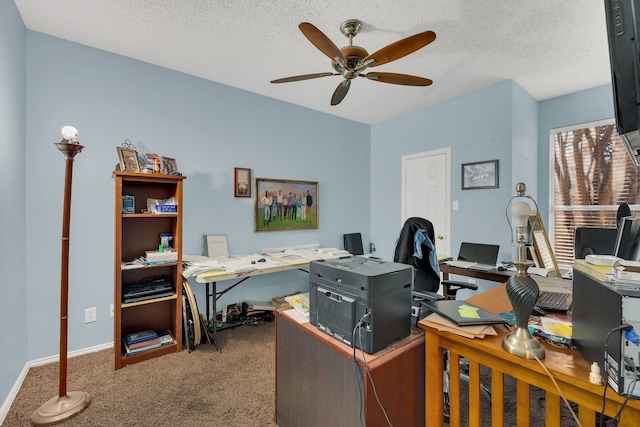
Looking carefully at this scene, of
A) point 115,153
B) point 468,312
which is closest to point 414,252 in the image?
point 468,312

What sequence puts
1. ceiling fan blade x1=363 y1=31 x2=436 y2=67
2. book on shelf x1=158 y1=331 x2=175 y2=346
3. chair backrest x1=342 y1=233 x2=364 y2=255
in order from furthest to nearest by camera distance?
chair backrest x1=342 y1=233 x2=364 y2=255, book on shelf x1=158 y1=331 x2=175 y2=346, ceiling fan blade x1=363 y1=31 x2=436 y2=67

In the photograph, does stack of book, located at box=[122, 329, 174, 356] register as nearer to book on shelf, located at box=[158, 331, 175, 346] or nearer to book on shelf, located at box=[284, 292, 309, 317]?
book on shelf, located at box=[158, 331, 175, 346]

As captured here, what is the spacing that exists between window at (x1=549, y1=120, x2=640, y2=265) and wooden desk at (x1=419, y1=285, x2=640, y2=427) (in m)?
3.08

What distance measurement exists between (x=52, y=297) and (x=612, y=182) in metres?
5.80

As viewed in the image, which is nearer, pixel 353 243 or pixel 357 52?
pixel 357 52

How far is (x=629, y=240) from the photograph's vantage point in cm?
142

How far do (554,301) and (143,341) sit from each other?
9.93 feet

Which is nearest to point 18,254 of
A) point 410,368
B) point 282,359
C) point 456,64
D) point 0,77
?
point 0,77

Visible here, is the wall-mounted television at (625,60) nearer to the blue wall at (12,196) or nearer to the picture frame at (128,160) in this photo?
the picture frame at (128,160)

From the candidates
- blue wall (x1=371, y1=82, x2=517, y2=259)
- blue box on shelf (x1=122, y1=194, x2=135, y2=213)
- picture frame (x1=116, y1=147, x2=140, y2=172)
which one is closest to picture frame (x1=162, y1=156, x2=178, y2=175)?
picture frame (x1=116, y1=147, x2=140, y2=172)

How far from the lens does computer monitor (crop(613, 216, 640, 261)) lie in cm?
140

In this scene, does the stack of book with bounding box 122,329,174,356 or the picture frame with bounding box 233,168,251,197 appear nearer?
the stack of book with bounding box 122,329,174,356

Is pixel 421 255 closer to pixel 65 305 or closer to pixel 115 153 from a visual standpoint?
pixel 65 305

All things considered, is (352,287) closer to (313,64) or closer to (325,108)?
(313,64)
